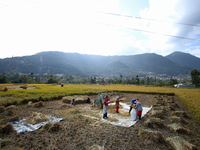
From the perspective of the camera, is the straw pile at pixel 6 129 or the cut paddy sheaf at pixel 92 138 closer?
the cut paddy sheaf at pixel 92 138

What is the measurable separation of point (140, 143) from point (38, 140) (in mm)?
5384

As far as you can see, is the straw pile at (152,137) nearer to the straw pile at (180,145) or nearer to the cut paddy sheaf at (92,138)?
the cut paddy sheaf at (92,138)

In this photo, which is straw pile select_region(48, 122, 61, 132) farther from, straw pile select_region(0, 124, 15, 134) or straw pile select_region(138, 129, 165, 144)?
straw pile select_region(138, 129, 165, 144)

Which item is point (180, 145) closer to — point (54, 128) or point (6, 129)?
point (54, 128)

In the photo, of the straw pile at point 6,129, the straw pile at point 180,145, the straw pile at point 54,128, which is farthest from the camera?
the straw pile at point 54,128

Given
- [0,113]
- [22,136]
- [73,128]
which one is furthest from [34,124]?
[0,113]

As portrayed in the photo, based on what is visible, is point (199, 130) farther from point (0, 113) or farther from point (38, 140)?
point (0, 113)

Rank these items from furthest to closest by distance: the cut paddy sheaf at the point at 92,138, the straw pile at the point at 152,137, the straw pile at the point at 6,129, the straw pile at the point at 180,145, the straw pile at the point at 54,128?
the straw pile at the point at 54,128 < the straw pile at the point at 6,129 < the straw pile at the point at 152,137 < the cut paddy sheaf at the point at 92,138 < the straw pile at the point at 180,145

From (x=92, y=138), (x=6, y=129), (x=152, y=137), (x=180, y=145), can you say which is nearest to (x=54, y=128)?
(x=92, y=138)

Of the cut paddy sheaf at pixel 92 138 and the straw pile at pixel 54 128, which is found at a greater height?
the straw pile at pixel 54 128

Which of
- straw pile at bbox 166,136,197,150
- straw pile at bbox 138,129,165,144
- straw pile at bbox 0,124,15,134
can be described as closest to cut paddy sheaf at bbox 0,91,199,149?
straw pile at bbox 138,129,165,144

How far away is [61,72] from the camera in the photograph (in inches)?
7603

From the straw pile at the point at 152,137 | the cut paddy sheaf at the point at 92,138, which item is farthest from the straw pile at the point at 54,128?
the straw pile at the point at 152,137

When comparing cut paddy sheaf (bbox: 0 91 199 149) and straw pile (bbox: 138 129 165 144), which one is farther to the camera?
straw pile (bbox: 138 129 165 144)
